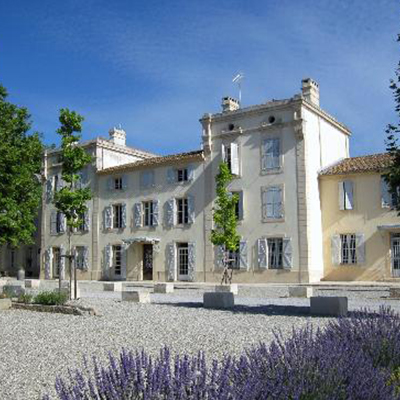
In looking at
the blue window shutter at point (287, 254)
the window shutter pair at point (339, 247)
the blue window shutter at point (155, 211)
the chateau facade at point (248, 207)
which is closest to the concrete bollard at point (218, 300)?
the chateau facade at point (248, 207)

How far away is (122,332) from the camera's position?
956 cm

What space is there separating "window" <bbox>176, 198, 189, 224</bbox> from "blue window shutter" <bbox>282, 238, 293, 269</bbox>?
5571 mm

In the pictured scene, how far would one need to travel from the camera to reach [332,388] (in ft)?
11.2

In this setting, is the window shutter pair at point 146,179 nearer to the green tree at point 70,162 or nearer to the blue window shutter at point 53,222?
the blue window shutter at point 53,222

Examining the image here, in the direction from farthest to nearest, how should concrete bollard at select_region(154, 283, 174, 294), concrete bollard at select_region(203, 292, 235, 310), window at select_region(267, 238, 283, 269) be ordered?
window at select_region(267, 238, 283, 269)
concrete bollard at select_region(154, 283, 174, 294)
concrete bollard at select_region(203, 292, 235, 310)

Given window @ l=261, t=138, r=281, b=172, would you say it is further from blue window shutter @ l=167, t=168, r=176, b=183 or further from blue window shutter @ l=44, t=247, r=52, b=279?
blue window shutter @ l=44, t=247, r=52, b=279

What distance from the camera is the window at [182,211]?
1076 inches

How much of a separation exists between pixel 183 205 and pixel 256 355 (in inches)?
914

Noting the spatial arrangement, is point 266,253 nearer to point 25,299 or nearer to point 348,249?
point 348,249

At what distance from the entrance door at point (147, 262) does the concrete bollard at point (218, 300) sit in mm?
14695

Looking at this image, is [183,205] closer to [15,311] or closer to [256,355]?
[15,311]

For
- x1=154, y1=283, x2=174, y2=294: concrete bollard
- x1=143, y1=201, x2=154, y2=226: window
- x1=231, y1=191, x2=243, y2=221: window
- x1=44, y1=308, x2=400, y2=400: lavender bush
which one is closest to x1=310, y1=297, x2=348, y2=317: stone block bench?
x1=44, y1=308, x2=400, y2=400: lavender bush

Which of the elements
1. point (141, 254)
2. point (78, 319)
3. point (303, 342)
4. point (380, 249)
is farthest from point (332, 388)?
point (141, 254)

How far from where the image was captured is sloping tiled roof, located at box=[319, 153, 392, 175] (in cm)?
2318
